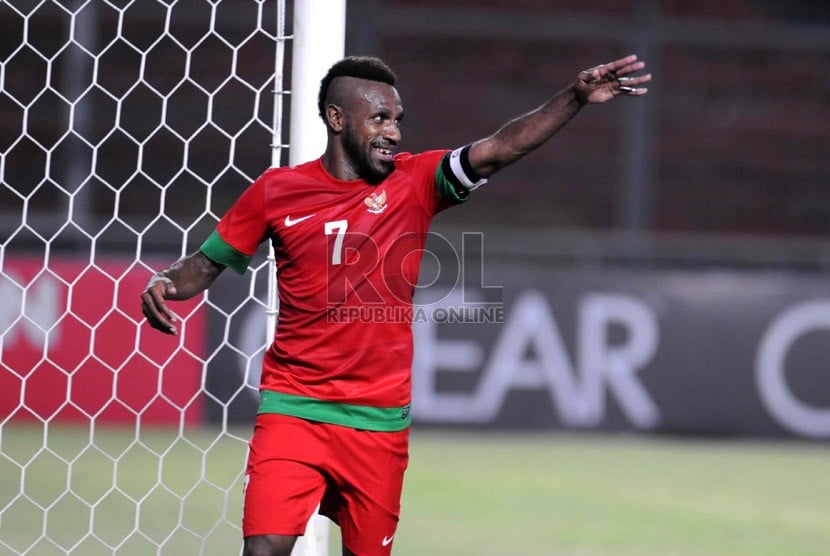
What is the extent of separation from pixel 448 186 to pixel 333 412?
2.49 ft

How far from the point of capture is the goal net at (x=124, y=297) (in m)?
5.86

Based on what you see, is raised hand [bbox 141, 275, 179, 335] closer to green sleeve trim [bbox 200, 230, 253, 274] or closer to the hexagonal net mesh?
green sleeve trim [bbox 200, 230, 253, 274]

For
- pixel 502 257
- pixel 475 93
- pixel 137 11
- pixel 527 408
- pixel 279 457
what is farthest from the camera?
pixel 475 93

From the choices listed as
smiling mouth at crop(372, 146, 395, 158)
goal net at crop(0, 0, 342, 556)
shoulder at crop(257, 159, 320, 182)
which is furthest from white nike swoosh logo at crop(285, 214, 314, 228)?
goal net at crop(0, 0, 342, 556)

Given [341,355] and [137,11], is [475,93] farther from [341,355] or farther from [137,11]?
[341,355]

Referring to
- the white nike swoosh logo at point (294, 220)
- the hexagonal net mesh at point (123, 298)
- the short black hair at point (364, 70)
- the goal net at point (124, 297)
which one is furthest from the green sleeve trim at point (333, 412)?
the hexagonal net mesh at point (123, 298)

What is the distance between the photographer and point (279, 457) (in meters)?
3.65

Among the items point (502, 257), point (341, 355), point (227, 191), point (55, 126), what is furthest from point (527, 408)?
point (55, 126)

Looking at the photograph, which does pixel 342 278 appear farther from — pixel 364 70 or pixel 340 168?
pixel 364 70

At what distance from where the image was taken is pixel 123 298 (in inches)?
379

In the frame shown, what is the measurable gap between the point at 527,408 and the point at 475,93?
6.74 meters

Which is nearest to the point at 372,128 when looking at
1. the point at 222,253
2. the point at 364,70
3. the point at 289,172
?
the point at 364,70

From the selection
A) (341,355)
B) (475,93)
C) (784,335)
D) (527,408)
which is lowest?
(527,408)

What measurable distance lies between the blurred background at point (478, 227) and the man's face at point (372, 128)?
0.88m
